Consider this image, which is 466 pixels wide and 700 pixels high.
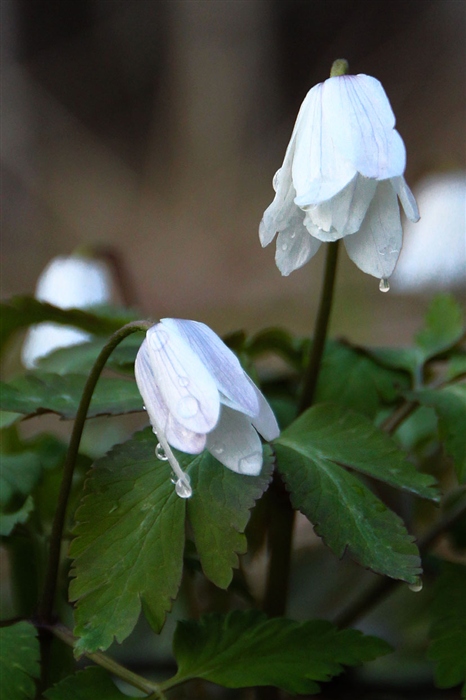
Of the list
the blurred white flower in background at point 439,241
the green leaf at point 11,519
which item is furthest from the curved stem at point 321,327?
the blurred white flower in background at point 439,241

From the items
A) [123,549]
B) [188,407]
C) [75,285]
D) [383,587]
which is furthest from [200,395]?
[75,285]

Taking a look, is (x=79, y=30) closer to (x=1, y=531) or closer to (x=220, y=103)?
(x=220, y=103)

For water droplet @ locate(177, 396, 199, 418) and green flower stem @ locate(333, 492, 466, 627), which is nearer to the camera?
water droplet @ locate(177, 396, 199, 418)

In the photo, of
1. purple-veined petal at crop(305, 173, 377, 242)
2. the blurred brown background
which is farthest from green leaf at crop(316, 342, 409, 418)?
the blurred brown background

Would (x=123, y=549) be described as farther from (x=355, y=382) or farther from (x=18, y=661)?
(x=355, y=382)

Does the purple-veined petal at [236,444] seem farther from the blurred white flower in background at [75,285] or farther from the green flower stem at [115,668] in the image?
the blurred white flower in background at [75,285]

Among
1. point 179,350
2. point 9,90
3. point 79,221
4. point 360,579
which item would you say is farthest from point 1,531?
point 9,90

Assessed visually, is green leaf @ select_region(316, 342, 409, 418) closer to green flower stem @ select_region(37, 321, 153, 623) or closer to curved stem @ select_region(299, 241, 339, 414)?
curved stem @ select_region(299, 241, 339, 414)
